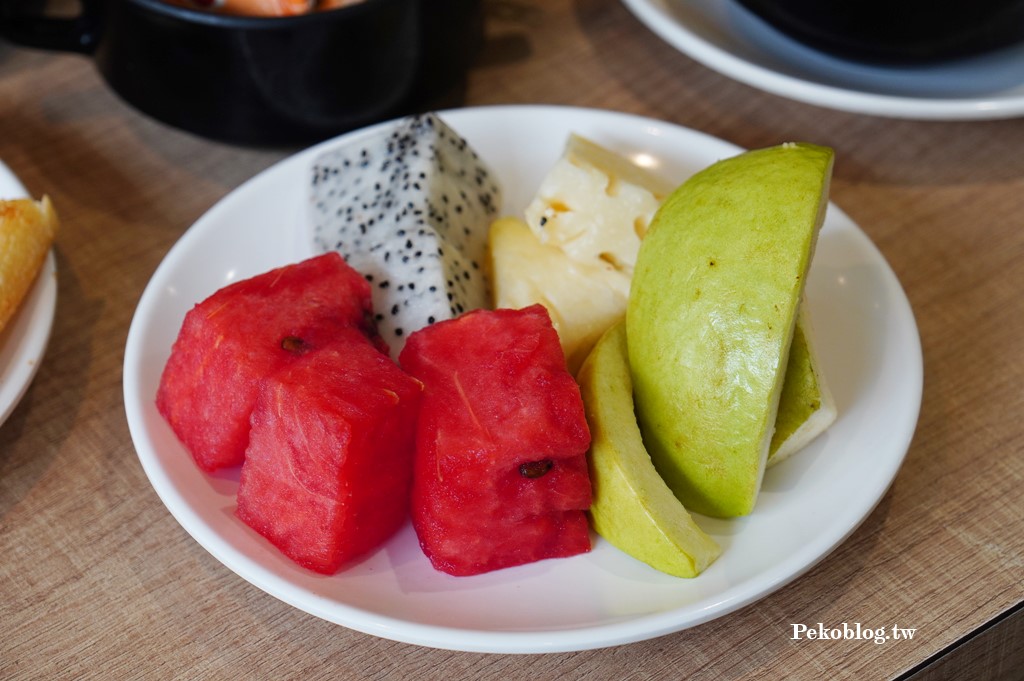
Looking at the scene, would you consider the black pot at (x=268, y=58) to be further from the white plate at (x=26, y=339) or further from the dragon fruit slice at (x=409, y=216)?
the white plate at (x=26, y=339)

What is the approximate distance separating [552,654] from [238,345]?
1.51 feet

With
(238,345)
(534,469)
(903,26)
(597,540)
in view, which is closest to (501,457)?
(534,469)

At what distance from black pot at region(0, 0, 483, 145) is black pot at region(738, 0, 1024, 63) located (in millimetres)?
534

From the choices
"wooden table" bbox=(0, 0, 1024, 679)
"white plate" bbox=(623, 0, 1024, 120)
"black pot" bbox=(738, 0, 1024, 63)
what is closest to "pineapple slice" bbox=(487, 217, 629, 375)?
"wooden table" bbox=(0, 0, 1024, 679)

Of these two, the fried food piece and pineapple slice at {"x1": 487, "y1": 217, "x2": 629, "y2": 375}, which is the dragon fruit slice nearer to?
pineapple slice at {"x1": 487, "y1": 217, "x2": 629, "y2": 375}

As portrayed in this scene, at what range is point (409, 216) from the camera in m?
1.25

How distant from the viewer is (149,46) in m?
1.42

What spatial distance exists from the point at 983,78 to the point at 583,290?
0.88m

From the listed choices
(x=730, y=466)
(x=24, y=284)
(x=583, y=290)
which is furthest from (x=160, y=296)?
(x=730, y=466)

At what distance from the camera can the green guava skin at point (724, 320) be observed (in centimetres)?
96

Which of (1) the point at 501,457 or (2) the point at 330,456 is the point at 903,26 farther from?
(2) the point at 330,456

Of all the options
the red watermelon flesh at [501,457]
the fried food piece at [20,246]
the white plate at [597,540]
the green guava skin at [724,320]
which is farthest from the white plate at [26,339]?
the green guava skin at [724,320]

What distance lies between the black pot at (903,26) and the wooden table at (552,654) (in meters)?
0.14

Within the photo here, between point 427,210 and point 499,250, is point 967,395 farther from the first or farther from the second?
point 427,210
